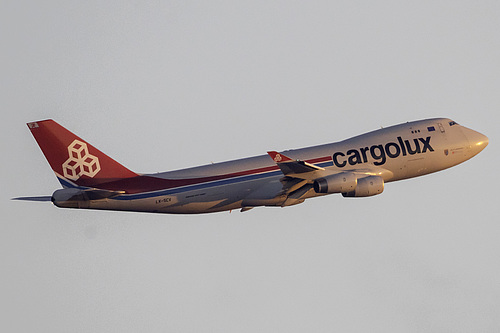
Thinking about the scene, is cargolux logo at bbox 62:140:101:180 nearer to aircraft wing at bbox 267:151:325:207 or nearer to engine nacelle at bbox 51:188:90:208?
engine nacelle at bbox 51:188:90:208

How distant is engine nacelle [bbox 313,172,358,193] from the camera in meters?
71.2

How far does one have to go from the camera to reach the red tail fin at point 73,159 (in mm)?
69188

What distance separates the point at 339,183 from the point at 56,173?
62.8ft

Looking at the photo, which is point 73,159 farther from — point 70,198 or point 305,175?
point 305,175

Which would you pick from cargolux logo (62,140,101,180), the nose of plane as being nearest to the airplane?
cargolux logo (62,140,101,180)

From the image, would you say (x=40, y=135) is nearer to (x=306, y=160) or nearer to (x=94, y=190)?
(x=94, y=190)

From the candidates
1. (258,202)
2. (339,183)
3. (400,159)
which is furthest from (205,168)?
Result: (400,159)

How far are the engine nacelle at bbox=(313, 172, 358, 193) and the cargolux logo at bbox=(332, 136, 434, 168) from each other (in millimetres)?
2387

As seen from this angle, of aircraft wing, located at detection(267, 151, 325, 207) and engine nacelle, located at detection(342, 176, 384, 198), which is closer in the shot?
aircraft wing, located at detection(267, 151, 325, 207)

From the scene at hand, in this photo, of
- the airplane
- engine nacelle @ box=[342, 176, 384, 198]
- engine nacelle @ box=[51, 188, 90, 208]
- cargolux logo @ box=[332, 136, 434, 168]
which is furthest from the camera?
cargolux logo @ box=[332, 136, 434, 168]

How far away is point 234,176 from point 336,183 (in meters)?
7.03

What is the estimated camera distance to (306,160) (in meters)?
73.2

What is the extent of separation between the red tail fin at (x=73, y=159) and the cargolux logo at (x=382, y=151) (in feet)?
48.7

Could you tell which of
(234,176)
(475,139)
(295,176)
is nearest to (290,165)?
(295,176)
